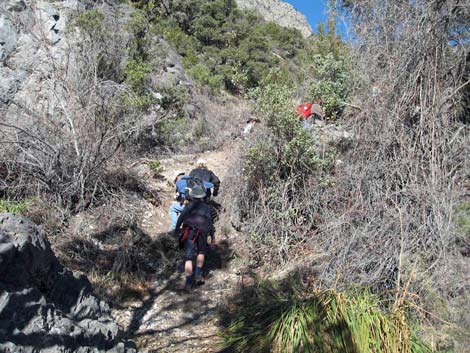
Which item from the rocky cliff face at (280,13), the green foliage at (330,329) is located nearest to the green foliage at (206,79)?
the green foliage at (330,329)

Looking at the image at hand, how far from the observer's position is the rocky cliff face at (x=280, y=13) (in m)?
39.6

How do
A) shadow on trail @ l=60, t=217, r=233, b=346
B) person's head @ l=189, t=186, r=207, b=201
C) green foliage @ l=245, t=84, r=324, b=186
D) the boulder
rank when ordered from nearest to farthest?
shadow on trail @ l=60, t=217, r=233, b=346, person's head @ l=189, t=186, r=207, b=201, green foliage @ l=245, t=84, r=324, b=186, the boulder

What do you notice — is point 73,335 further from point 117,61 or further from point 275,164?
point 117,61

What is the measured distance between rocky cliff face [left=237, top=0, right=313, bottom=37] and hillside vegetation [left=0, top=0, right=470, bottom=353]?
33.7 m

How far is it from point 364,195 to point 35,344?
165 inches

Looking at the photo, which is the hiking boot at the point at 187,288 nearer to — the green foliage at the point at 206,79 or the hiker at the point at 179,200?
the hiker at the point at 179,200

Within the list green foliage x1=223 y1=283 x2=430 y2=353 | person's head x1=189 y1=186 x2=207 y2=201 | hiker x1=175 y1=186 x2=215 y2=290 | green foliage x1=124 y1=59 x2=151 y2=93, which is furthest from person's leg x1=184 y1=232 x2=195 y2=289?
green foliage x1=124 y1=59 x2=151 y2=93

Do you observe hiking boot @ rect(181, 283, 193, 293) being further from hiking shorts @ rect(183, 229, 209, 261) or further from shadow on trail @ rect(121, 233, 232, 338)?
hiking shorts @ rect(183, 229, 209, 261)

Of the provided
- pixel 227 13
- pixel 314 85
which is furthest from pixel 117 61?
pixel 227 13

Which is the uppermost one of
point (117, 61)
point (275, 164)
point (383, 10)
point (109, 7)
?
point (109, 7)

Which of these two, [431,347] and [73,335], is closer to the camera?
[73,335]

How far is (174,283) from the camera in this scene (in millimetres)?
5629

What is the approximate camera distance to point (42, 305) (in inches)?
118

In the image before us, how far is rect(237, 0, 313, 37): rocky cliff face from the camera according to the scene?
39562mm
